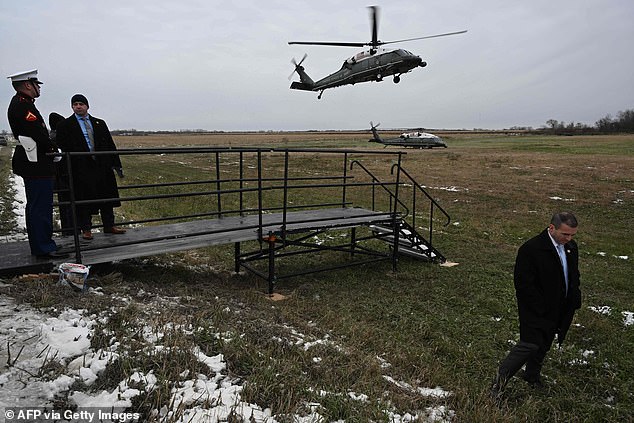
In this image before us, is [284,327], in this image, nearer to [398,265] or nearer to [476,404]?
[476,404]

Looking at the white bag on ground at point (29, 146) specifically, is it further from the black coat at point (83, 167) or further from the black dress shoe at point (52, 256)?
the black coat at point (83, 167)

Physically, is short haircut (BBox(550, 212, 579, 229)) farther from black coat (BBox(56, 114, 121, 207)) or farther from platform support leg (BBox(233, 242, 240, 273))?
black coat (BBox(56, 114, 121, 207))

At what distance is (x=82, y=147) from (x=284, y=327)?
12.3 feet

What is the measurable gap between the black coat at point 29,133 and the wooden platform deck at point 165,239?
99 cm

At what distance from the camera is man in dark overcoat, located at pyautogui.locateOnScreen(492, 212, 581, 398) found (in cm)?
372

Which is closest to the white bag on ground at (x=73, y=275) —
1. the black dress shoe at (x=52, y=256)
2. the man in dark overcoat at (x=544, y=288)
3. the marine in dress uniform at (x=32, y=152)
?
the black dress shoe at (x=52, y=256)

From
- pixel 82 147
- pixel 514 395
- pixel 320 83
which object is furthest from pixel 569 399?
pixel 320 83

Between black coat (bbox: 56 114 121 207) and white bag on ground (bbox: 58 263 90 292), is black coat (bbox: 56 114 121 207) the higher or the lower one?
the higher one

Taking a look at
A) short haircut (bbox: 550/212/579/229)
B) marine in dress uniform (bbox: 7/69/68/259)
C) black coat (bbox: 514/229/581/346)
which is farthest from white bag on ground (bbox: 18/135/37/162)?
short haircut (bbox: 550/212/579/229)

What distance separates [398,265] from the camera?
8.30 metres

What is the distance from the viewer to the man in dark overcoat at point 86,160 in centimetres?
579

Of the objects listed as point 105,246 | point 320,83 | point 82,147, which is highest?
point 320,83

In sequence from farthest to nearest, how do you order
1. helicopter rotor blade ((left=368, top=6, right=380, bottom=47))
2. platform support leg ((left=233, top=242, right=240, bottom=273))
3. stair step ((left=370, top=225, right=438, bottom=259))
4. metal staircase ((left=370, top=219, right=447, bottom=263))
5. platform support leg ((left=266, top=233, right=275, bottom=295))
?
helicopter rotor blade ((left=368, top=6, right=380, bottom=47))
stair step ((left=370, top=225, right=438, bottom=259))
metal staircase ((left=370, top=219, right=447, bottom=263))
platform support leg ((left=233, top=242, right=240, bottom=273))
platform support leg ((left=266, top=233, right=275, bottom=295))

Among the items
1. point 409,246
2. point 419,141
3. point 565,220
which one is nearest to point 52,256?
point 565,220
